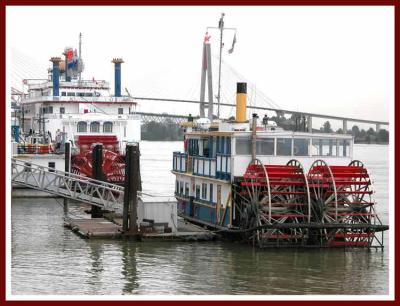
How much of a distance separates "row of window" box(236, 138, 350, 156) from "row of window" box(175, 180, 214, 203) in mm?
1846

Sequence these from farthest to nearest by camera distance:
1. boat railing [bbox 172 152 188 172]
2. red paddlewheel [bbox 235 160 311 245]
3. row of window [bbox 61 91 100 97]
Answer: row of window [bbox 61 91 100 97] → boat railing [bbox 172 152 188 172] → red paddlewheel [bbox 235 160 311 245]

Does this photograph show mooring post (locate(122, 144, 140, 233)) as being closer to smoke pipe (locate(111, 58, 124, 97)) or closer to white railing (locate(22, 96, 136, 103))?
white railing (locate(22, 96, 136, 103))

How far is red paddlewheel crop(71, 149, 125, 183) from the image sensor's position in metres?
40.2

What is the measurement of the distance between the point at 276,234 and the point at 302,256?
38.0 inches

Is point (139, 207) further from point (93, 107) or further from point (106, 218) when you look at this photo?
point (93, 107)

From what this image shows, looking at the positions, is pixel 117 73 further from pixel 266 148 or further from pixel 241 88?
pixel 266 148

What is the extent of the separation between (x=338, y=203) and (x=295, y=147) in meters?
1.98

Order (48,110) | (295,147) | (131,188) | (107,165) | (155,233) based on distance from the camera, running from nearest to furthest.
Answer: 1. (155,233)
2. (131,188)
3. (295,147)
4. (107,165)
5. (48,110)

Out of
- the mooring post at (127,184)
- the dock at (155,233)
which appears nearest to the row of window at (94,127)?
the dock at (155,233)

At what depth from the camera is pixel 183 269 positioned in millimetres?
20750

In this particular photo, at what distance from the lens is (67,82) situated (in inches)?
1993

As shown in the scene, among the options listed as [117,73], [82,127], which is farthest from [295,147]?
[117,73]

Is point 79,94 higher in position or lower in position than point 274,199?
higher

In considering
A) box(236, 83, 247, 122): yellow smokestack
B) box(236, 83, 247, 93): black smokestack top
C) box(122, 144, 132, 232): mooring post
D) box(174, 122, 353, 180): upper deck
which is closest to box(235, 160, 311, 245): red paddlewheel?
box(174, 122, 353, 180): upper deck
